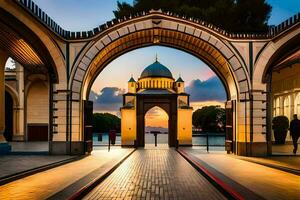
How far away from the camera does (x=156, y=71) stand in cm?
3372

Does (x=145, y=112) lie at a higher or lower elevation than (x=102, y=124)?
higher

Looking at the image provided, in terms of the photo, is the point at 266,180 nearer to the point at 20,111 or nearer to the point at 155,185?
the point at 155,185

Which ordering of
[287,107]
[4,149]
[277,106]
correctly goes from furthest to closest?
[277,106], [287,107], [4,149]

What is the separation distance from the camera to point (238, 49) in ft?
65.1

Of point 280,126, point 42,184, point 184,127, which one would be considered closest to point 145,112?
point 184,127

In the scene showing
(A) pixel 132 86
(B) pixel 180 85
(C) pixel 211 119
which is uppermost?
(B) pixel 180 85

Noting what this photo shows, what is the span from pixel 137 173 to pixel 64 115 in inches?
307

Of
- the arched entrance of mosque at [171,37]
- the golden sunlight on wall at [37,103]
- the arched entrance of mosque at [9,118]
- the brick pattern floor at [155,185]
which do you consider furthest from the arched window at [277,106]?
the arched entrance of mosque at [9,118]

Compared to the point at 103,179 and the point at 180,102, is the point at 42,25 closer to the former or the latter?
the point at 103,179

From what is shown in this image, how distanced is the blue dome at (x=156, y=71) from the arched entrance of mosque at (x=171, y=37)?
38.9ft

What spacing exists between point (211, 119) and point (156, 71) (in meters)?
57.2

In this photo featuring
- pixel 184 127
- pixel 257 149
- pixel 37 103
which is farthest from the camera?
pixel 37 103

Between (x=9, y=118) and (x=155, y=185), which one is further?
(x=9, y=118)

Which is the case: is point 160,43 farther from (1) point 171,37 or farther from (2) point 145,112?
(2) point 145,112
